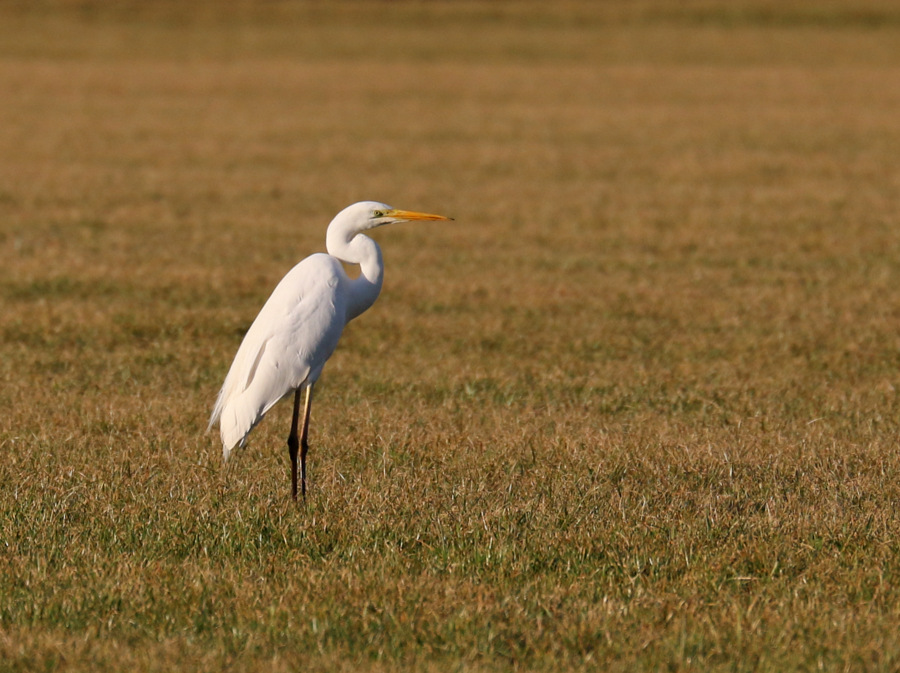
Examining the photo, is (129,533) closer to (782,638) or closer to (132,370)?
(782,638)

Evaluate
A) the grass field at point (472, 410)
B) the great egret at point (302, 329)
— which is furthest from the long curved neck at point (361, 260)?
the grass field at point (472, 410)

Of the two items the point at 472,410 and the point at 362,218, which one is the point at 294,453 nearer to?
the point at 362,218

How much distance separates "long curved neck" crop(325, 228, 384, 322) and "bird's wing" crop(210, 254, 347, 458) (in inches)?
3.8

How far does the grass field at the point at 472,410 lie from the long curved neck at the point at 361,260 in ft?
2.79

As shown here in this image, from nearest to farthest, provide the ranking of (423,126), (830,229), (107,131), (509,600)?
1. (509,600)
2. (830,229)
3. (107,131)
4. (423,126)

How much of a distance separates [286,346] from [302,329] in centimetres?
11

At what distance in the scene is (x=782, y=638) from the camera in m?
4.36

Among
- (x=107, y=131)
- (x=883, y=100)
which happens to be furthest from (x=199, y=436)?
(x=883, y=100)

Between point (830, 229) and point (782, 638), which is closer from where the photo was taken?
point (782, 638)

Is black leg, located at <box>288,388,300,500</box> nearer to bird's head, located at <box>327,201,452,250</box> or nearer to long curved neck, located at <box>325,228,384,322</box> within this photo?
long curved neck, located at <box>325,228,384,322</box>

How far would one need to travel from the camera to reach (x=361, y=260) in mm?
6391

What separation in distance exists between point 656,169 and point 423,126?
6.96m

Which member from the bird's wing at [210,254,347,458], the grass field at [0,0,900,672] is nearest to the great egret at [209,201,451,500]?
the bird's wing at [210,254,347,458]

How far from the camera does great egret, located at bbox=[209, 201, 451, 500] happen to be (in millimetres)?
6082
